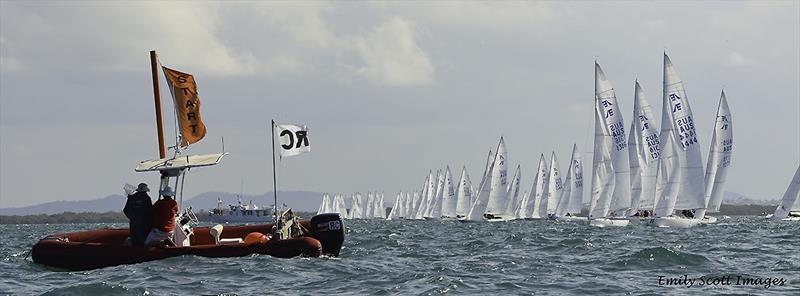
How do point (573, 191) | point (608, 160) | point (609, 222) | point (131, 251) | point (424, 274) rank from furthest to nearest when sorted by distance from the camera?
point (573, 191) < point (608, 160) < point (609, 222) < point (131, 251) < point (424, 274)

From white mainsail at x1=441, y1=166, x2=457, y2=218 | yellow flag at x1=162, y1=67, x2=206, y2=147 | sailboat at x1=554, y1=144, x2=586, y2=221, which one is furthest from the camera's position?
white mainsail at x1=441, y1=166, x2=457, y2=218

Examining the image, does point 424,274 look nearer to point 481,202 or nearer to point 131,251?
point 131,251

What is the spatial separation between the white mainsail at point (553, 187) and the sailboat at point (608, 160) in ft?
102

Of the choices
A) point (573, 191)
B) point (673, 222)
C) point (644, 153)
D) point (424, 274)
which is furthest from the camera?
point (573, 191)

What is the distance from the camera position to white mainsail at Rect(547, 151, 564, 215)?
99.7 metres

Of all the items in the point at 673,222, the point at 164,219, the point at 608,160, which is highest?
the point at 608,160

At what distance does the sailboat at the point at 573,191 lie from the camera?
94125 mm

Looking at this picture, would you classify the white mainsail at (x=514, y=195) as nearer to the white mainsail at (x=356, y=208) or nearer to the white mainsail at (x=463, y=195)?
the white mainsail at (x=463, y=195)

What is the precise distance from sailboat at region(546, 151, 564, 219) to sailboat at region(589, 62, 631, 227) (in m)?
31.0

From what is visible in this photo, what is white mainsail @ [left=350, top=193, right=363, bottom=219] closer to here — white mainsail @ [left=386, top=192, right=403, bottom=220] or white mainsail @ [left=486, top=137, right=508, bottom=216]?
white mainsail @ [left=386, top=192, right=403, bottom=220]

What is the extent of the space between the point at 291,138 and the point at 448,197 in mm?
97892

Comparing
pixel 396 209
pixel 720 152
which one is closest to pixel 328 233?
pixel 720 152

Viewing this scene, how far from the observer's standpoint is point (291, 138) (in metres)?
25.9

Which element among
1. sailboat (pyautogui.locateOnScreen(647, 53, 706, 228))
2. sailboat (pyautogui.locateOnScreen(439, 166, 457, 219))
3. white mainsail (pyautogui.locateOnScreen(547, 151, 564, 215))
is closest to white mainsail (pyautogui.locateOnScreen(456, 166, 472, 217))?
sailboat (pyautogui.locateOnScreen(439, 166, 457, 219))
